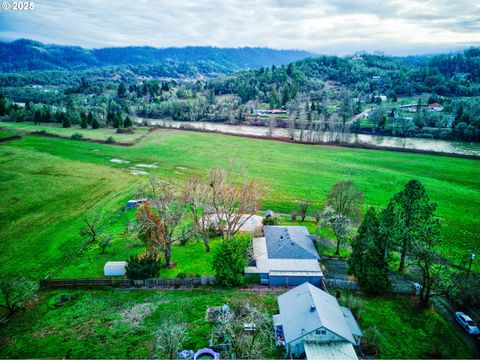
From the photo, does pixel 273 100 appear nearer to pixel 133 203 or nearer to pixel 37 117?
pixel 37 117

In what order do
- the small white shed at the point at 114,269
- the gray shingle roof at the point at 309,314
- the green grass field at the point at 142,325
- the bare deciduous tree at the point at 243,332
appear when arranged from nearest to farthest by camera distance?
1. the bare deciduous tree at the point at 243,332
2. the gray shingle roof at the point at 309,314
3. the green grass field at the point at 142,325
4. the small white shed at the point at 114,269

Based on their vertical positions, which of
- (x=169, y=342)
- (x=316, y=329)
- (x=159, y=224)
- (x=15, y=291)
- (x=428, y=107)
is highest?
(x=428, y=107)

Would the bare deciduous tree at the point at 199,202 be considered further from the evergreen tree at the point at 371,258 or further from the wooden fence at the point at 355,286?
the evergreen tree at the point at 371,258

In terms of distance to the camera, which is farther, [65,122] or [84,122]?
[84,122]

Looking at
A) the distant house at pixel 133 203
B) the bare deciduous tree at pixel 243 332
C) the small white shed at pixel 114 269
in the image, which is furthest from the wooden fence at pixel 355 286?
the distant house at pixel 133 203

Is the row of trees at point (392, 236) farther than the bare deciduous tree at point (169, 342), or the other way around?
the row of trees at point (392, 236)

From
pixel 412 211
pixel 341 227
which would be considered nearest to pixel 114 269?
pixel 341 227

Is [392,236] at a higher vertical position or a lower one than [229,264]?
higher
